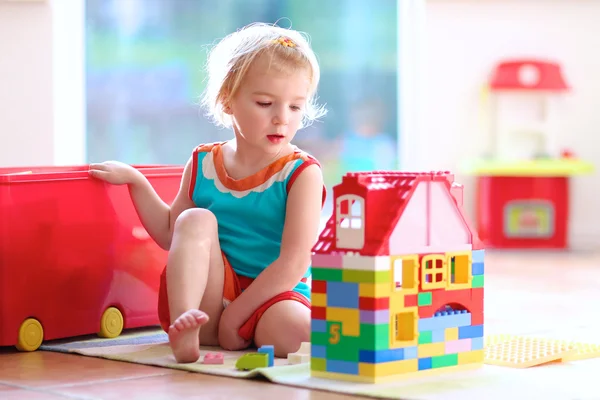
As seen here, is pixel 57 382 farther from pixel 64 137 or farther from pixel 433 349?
pixel 64 137

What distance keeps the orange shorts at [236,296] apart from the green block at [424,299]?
0.79ft

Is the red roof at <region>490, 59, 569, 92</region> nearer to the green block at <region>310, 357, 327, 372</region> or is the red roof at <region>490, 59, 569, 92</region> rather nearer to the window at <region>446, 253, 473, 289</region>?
the window at <region>446, 253, 473, 289</region>

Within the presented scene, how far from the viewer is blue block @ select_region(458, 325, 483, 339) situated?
1134mm

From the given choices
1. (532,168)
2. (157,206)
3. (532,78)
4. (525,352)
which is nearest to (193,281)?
(157,206)

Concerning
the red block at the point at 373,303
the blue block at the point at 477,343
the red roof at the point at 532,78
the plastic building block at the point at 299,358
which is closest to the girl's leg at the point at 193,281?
the plastic building block at the point at 299,358

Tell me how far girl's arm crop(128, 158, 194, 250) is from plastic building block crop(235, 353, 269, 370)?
331 mm

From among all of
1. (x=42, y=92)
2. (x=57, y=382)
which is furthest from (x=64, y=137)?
(x=57, y=382)

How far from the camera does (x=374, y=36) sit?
3.78 meters

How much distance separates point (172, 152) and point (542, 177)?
1556 millimetres

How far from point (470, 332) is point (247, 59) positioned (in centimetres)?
47

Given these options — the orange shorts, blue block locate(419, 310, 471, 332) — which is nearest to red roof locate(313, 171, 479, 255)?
blue block locate(419, 310, 471, 332)

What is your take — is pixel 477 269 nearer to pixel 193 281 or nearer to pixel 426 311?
pixel 426 311

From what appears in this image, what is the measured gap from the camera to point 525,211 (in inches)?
110

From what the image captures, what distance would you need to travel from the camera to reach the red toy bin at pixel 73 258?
4.35 feet
